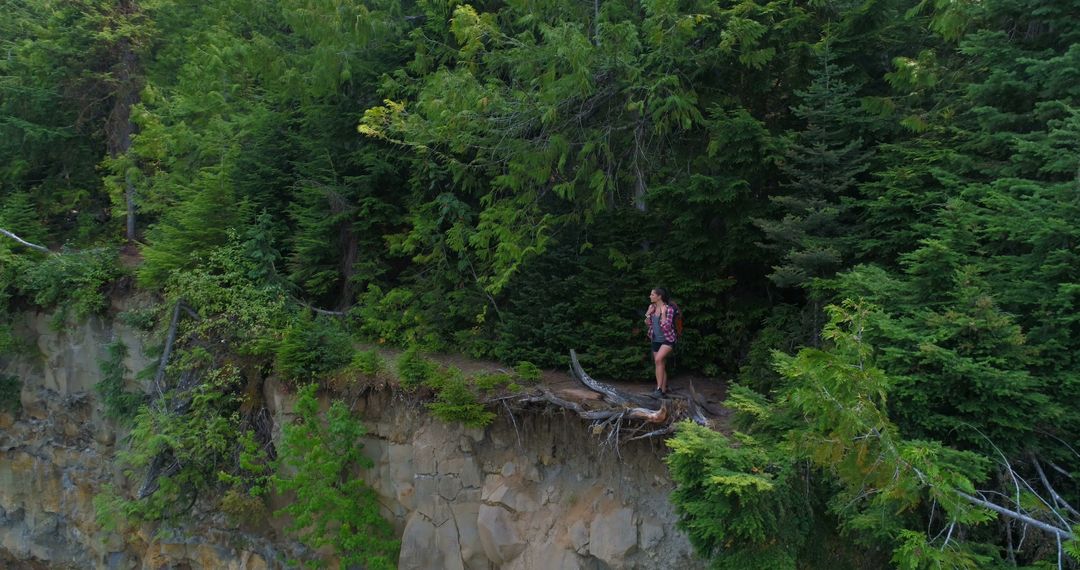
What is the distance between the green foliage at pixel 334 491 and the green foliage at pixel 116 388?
4.21 meters

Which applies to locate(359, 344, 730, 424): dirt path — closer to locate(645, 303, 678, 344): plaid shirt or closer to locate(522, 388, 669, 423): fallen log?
locate(522, 388, 669, 423): fallen log

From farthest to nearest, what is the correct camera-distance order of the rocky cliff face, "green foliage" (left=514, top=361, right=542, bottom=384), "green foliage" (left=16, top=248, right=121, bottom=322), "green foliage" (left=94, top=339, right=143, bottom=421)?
"green foliage" (left=16, top=248, right=121, bottom=322) → "green foliage" (left=94, top=339, right=143, bottom=421) → "green foliage" (left=514, top=361, right=542, bottom=384) → the rocky cliff face

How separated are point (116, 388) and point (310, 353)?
4799 mm

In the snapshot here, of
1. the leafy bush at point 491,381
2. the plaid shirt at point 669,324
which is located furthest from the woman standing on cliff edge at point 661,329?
the leafy bush at point 491,381

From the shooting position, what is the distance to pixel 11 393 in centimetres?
1393

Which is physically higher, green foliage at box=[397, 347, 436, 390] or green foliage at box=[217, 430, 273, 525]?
green foliage at box=[397, 347, 436, 390]

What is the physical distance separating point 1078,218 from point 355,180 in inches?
356

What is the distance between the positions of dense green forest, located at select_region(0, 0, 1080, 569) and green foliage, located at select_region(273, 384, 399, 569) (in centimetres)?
36

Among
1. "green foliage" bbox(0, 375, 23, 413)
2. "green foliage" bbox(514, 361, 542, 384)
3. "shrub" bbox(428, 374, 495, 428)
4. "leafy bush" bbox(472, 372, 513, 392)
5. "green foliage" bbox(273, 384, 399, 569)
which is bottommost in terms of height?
"green foliage" bbox(0, 375, 23, 413)

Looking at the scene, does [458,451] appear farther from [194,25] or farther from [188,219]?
[194,25]

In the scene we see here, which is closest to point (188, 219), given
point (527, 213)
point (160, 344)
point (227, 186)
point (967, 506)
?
point (227, 186)

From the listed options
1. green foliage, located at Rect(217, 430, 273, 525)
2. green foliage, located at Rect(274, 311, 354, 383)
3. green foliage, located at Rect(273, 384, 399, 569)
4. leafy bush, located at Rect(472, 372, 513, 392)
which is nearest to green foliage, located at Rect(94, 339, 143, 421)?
green foliage, located at Rect(217, 430, 273, 525)

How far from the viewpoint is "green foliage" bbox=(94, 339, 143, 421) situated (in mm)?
11320

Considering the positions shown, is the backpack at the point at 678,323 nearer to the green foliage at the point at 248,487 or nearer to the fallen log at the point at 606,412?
the fallen log at the point at 606,412
